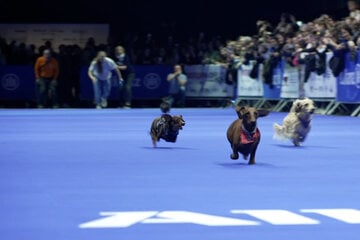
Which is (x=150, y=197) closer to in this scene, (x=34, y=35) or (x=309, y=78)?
(x=309, y=78)

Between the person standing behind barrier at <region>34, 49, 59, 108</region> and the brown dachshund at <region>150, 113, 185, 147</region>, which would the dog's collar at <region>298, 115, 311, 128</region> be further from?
the person standing behind barrier at <region>34, 49, 59, 108</region>

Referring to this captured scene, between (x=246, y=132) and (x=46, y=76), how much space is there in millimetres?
20574

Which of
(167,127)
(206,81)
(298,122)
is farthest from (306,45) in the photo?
(167,127)

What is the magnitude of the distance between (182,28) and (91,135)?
2348 cm

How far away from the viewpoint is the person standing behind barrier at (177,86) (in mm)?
30094

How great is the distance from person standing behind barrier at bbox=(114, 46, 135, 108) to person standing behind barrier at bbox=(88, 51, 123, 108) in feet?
1.83

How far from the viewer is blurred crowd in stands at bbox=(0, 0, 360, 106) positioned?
22.2m

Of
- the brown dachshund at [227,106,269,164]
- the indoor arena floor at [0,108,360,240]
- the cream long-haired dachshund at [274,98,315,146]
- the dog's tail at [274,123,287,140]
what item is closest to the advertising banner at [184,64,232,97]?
the indoor arena floor at [0,108,360,240]

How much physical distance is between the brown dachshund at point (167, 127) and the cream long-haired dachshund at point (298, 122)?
1.59 metres

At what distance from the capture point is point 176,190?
279 inches

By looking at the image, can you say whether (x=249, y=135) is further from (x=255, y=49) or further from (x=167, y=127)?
(x=255, y=49)

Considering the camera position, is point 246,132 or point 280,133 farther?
point 280,133

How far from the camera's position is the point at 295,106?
1212 cm

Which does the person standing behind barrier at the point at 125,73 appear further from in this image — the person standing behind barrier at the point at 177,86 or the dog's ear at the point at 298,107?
the dog's ear at the point at 298,107
